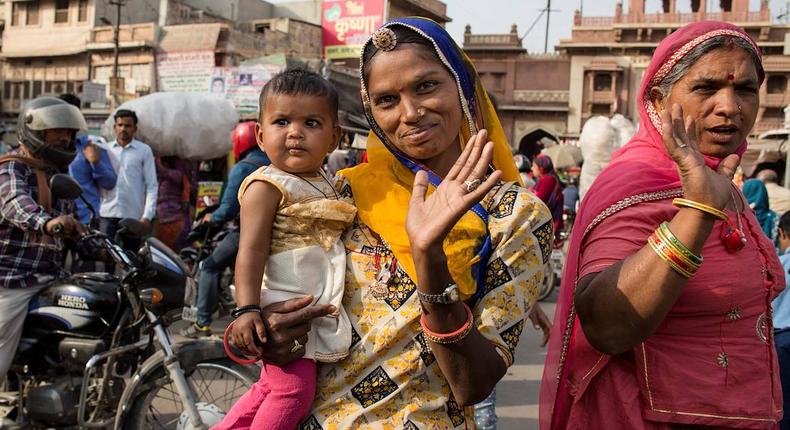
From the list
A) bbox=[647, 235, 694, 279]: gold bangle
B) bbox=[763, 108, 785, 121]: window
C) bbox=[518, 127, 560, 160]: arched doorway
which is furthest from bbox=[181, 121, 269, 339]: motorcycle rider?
bbox=[763, 108, 785, 121]: window

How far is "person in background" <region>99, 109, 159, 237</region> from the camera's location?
20.6 feet

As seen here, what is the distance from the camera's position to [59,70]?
33.1 m

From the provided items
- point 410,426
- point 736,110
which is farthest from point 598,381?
point 736,110

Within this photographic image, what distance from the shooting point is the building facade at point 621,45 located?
→ 1313 inches

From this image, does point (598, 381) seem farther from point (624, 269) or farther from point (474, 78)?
point (474, 78)

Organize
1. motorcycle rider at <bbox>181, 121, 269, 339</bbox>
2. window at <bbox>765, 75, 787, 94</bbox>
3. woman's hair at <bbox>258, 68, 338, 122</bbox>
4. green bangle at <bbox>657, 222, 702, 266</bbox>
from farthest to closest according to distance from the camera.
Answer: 1. window at <bbox>765, 75, 787, 94</bbox>
2. motorcycle rider at <bbox>181, 121, 269, 339</bbox>
3. woman's hair at <bbox>258, 68, 338, 122</bbox>
4. green bangle at <bbox>657, 222, 702, 266</bbox>

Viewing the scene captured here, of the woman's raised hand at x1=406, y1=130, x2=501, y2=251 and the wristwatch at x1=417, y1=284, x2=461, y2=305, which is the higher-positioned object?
the woman's raised hand at x1=406, y1=130, x2=501, y2=251

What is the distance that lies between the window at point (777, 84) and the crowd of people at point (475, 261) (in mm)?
35532

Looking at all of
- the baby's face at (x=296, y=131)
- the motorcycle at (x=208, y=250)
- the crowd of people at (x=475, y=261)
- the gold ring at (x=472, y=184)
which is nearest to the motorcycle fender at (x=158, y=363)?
the crowd of people at (x=475, y=261)

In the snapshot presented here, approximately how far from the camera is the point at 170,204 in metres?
6.91

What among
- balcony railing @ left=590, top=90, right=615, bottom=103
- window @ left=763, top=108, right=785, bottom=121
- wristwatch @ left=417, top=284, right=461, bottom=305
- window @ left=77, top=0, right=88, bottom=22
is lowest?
wristwatch @ left=417, top=284, right=461, bottom=305

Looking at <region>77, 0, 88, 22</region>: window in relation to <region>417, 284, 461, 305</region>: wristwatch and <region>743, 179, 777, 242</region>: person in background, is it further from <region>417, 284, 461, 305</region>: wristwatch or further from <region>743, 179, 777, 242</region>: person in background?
<region>417, 284, 461, 305</region>: wristwatch

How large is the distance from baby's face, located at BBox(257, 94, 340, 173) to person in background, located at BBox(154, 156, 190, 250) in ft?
18.0

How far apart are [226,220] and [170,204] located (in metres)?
1.71
